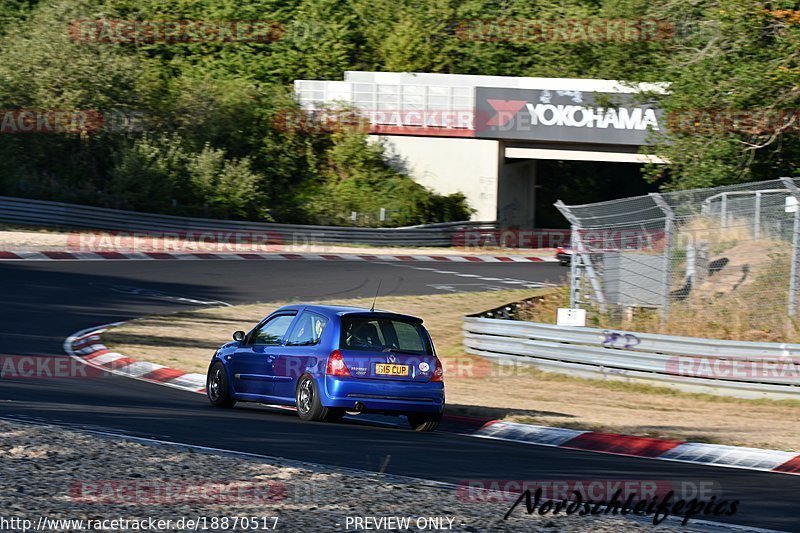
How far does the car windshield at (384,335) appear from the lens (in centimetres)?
1266

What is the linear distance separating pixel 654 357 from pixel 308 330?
19.9 ft

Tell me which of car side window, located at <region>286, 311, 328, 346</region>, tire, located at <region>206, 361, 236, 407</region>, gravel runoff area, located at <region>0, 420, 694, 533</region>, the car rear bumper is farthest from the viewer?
tire, located at <region>206, 361, 236, 407</region>

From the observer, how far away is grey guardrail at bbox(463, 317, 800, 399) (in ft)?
51.2

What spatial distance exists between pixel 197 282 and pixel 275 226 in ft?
38.5

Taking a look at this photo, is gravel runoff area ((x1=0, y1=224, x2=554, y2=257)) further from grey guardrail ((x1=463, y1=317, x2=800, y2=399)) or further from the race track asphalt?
grey guardrail ((x1=463, y1=317, x2=800, y2=399))

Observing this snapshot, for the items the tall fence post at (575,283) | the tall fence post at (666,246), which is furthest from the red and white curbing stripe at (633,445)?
the tall fence post at (575,283)

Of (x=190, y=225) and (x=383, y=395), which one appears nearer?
(x=383, y=395)

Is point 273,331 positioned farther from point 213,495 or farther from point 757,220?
point 757,220

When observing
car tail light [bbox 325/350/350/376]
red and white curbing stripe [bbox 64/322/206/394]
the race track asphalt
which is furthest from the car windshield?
red and white curbing stripe [bbox 64/322/206/394]

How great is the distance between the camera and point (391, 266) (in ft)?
116

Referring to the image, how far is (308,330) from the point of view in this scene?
1310cm

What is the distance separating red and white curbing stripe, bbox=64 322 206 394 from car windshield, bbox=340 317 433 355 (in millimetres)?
4049

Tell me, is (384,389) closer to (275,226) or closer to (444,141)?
(275,226)

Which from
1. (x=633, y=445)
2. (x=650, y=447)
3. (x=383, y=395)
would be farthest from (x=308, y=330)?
(x=650, y=447)
